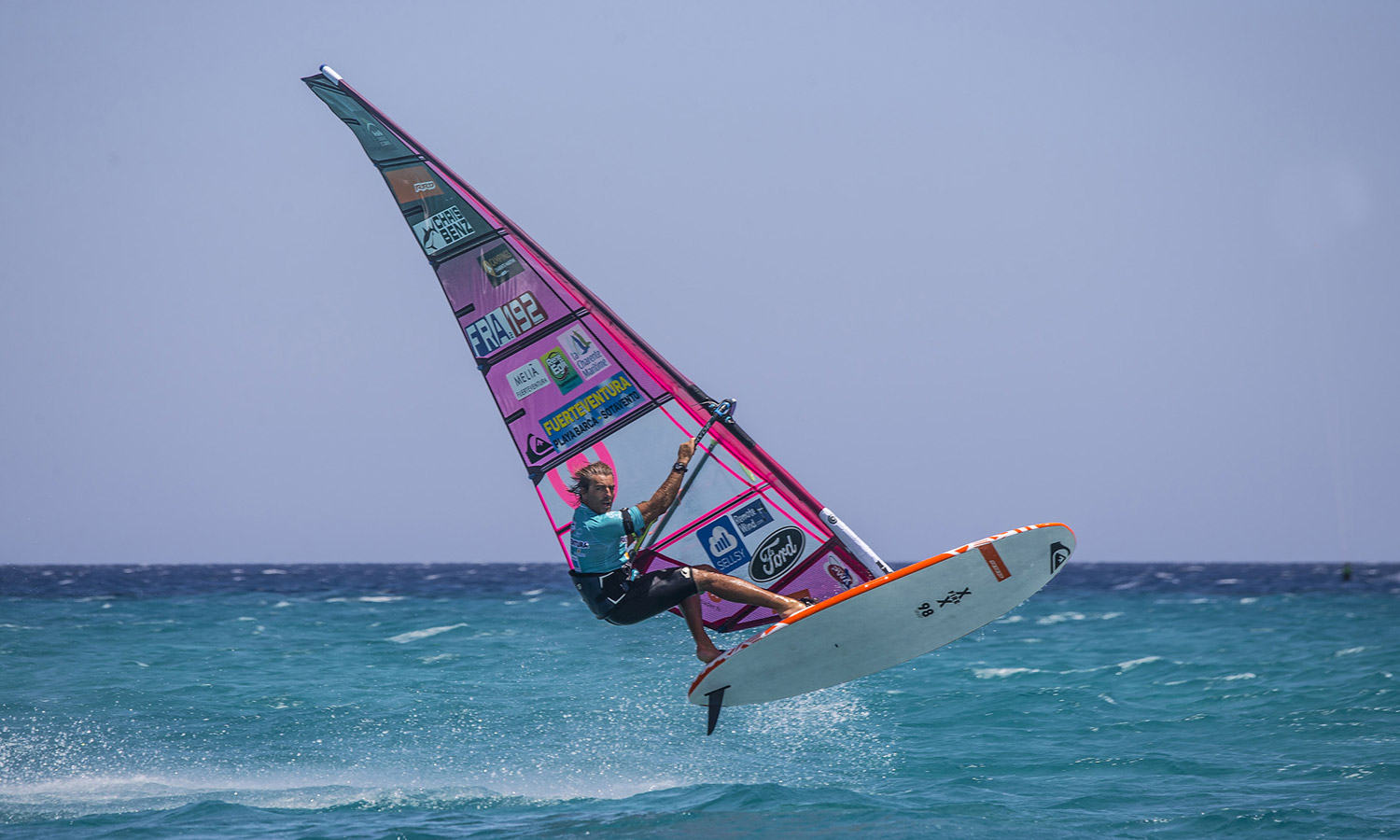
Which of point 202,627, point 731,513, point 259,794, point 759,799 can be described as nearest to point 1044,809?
point 759,799

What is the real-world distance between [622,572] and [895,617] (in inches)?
66.4

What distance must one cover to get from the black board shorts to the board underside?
0.48m

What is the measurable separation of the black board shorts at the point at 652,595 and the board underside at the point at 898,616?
485 mm

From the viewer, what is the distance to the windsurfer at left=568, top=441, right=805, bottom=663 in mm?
6371

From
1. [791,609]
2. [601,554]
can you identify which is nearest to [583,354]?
[601,554]

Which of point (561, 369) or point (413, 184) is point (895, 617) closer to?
point (561, 369)

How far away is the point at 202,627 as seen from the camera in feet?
58.7

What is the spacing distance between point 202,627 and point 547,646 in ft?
22.2

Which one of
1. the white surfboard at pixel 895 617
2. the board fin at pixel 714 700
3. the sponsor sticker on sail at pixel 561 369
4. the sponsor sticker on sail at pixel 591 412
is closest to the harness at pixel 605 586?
the white surfboard at pixel 895 617

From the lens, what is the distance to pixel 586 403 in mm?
7008

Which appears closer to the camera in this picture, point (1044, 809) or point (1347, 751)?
point (1044, 809)

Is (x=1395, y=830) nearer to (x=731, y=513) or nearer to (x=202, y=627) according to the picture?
(x=731, y=513)

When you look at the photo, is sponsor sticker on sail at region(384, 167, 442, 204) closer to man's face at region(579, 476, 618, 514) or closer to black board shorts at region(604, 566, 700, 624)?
man's face at region(579, 476, 618, 514)

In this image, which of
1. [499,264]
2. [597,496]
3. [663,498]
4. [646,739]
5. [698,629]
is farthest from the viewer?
[646,739]
